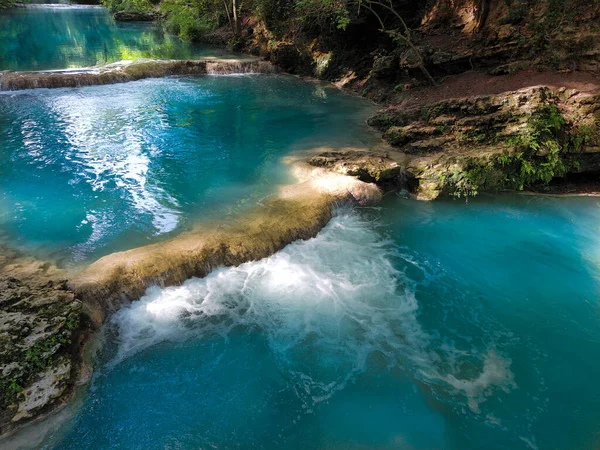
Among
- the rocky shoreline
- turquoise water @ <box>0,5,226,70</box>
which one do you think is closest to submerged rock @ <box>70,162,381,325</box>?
the rocky shoreline

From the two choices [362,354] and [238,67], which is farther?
[238,67]

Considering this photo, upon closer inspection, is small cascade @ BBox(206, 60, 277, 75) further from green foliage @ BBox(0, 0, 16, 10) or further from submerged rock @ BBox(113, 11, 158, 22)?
green foliage @ BBox(0, 0, 16, 10)

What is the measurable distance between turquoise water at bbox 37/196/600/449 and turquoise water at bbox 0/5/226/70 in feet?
55.9

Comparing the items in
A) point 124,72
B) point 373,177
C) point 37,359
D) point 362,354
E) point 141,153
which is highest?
point 124,72

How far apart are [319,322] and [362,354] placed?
2.54 feet

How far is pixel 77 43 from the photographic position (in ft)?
78.9

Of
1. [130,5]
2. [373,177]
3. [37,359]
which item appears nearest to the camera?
[37,359]

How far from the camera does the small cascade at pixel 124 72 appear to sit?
47.0 ft

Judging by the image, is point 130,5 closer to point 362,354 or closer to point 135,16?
point 135,16

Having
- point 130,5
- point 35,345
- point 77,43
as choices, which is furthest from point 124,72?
point 130,5

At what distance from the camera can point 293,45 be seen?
19.2 m

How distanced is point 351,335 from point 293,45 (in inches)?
697

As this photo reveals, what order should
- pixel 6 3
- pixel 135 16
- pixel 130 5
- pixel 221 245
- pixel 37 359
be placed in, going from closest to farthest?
pixel 37 359, pixel 221 245, pixel 6 3, pixel 135 16, pixel 130 5

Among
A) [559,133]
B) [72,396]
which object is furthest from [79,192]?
[559,133]
